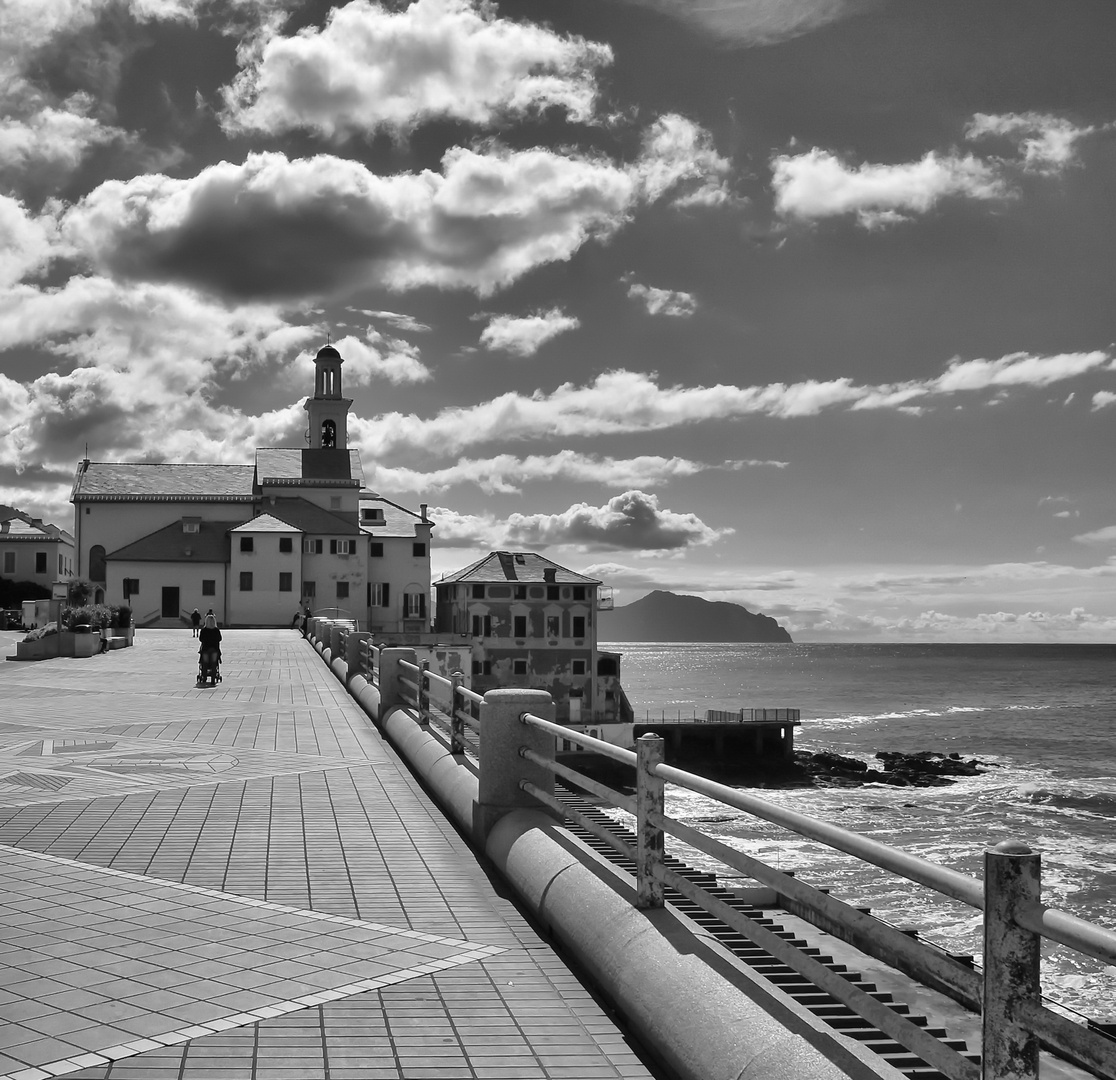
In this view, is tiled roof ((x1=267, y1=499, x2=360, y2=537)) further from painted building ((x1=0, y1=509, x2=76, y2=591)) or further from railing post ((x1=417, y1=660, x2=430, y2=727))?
railing post ((x1=417, y1=660, x2=430, y2=727))

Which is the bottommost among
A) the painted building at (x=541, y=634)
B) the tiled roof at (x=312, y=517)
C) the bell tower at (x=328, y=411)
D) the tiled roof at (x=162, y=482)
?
the painted building at (x=541, y=634)

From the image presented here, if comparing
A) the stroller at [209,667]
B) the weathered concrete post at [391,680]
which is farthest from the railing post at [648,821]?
the stroller at [209,667]

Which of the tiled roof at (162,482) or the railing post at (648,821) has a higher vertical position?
the tiled roof at (162,482)

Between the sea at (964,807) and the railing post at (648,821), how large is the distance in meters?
2.73

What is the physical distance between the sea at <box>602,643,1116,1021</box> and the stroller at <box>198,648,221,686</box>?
11723 mm

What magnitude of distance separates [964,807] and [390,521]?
1651 inches

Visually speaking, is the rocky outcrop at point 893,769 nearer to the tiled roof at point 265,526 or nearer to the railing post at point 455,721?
the tiled roof at point 265,526

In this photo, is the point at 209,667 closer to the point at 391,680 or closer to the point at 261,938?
the point at 391,680

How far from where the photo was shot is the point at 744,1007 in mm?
4094

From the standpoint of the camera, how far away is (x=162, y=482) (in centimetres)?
7481

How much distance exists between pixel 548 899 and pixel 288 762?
6985 mm

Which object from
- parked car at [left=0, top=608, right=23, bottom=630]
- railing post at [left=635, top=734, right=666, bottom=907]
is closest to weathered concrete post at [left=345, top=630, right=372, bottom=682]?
railing post at [left=635, top=734, right=666, bottom=907]

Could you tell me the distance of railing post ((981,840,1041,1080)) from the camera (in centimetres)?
271

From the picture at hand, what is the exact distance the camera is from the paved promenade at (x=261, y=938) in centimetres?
450
